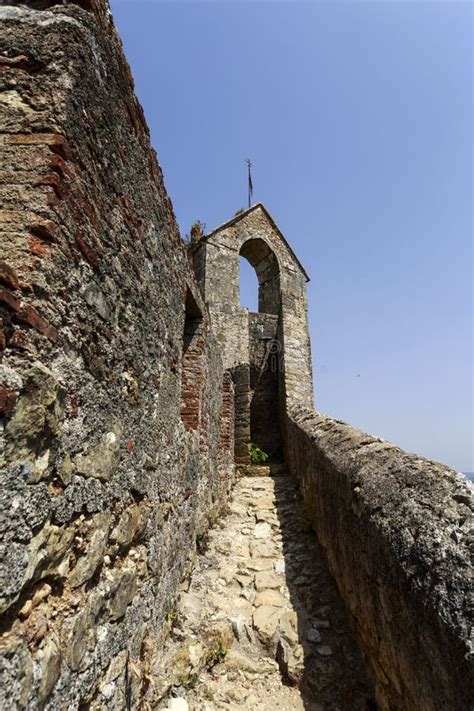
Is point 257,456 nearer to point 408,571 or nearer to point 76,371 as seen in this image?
point 408,571

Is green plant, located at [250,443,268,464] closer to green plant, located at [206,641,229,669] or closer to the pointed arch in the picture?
the pointed arch

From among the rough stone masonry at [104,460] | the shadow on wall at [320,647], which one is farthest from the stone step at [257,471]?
the rough stone masonry at [104,460]

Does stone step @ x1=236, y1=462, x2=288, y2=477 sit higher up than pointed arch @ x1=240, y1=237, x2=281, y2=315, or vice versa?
pointed arch @ x1=240, y1=237, x2=281, y2=315

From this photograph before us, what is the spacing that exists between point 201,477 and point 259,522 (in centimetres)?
139

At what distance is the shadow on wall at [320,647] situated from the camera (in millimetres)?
2287

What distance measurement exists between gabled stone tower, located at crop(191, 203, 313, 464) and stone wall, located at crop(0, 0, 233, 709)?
6.32 metres

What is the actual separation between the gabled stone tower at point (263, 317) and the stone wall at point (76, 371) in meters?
6.32

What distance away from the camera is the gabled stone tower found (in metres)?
9.62

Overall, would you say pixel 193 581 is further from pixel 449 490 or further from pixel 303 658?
pixel 449 490

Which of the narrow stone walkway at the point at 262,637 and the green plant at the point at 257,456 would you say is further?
the green plant at the point at 257,456

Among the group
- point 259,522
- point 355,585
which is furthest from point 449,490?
point 259,522

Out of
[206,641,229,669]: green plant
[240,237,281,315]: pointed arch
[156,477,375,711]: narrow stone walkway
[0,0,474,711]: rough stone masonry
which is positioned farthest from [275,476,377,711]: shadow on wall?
[240,237,281,315]: pointed arch

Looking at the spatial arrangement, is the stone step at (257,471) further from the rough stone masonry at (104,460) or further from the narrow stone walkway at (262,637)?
the rough stone masonry at (104,460)

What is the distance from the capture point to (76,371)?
155cm
